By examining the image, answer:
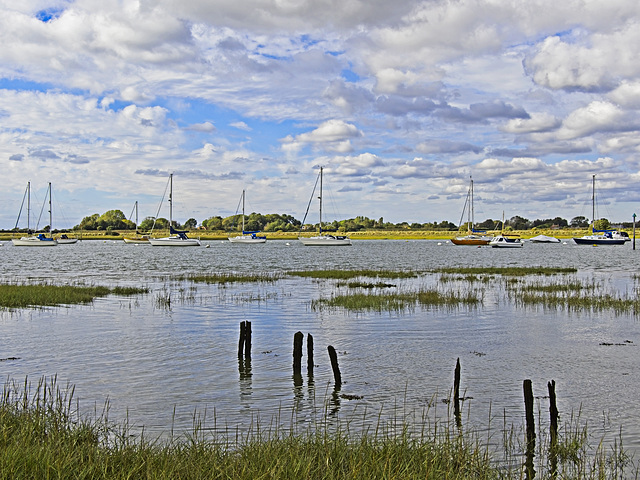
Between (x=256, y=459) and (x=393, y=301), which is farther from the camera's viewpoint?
(x=393, y=301)

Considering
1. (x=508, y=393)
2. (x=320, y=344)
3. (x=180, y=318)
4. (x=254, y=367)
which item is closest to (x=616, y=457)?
(x=508, y=393)

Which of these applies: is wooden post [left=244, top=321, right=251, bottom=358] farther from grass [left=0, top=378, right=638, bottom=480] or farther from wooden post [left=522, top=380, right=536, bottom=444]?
wooden post [left=522, top=380, right=536, bottom=444]

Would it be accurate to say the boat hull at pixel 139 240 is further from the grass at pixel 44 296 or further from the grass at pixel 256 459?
the grass at pixel 256 459

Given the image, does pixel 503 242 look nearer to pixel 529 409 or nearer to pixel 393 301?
pixel 393 301

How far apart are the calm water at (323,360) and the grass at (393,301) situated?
4.20 ft

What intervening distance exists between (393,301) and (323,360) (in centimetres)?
1423

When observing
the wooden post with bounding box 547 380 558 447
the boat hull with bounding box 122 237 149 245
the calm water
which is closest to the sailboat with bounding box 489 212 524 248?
the boat hull with bounding box 122 237 149 245

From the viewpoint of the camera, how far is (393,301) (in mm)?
32469

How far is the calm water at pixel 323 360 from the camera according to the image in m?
13.6

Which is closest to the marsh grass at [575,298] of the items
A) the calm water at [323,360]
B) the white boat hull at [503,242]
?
the calm water at [323,360]

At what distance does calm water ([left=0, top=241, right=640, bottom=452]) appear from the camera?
13625 mm

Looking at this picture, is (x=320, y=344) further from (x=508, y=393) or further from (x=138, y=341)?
(x=508, y=393)

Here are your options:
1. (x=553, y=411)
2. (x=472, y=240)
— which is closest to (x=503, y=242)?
(x=472, y=240)

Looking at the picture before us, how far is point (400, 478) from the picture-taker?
7555 mm
